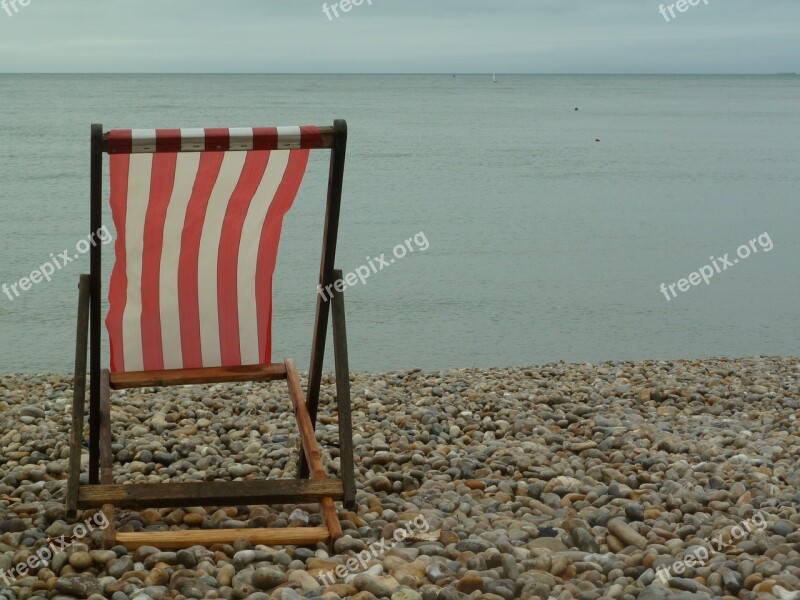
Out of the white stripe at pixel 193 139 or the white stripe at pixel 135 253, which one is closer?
the white stripe at pixel 193 139

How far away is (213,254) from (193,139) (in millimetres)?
488

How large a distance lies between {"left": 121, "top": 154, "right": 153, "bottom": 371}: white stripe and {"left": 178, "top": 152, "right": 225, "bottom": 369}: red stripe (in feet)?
0.45

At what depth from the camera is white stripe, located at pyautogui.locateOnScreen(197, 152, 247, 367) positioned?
3107mm

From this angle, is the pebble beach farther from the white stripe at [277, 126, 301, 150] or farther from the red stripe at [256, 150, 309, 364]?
the white stripe at [277, 126, 301, 150]

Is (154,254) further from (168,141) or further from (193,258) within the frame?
(168,141)

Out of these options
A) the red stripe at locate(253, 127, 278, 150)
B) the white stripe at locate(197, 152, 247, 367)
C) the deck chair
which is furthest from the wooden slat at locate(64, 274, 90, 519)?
the red stripe at locate(253, 127, 278, 150)

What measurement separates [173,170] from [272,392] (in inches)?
91.7

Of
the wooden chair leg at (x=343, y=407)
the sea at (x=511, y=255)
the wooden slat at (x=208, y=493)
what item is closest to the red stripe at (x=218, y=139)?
the wooden chair leg at (x=343, y=407)

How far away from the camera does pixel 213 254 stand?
10.7 feet

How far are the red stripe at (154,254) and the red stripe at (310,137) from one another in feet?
1.34

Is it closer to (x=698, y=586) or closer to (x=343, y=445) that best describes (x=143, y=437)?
(x=343, y=445)

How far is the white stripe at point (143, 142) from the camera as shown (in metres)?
2.85

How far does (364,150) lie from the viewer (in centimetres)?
2922

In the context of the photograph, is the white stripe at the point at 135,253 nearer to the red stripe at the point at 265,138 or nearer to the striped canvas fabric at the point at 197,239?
the striped canvas fabric at the point at 197,239
